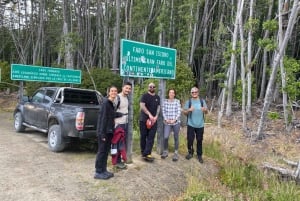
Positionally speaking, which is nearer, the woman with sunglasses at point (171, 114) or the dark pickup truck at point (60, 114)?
the dark pickup truck at point (60, 114)

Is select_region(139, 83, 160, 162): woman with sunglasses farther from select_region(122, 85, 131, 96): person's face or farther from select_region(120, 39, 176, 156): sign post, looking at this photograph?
select_region(122, 85, 131, 96): person's face

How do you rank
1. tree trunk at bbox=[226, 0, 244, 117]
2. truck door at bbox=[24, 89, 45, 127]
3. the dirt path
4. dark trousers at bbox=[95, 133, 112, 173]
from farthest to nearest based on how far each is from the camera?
1. tree trunk at bbox=[226, 0, 244, 117]
2. truck door at bbox=[24, 89, 45, 127]
3. dark trousers at bbox=[95, 133, 112, 173]
4. the dirt path

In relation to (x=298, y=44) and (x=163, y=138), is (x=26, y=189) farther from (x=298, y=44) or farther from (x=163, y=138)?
(x=298, y=44)

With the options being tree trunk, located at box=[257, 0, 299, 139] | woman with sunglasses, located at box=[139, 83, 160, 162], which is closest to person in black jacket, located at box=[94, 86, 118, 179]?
woman with sunglasses, located at box=[139, 83, 160, 162]

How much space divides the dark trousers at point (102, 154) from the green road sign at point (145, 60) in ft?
4.96

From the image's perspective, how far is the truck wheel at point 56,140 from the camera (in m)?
8.00

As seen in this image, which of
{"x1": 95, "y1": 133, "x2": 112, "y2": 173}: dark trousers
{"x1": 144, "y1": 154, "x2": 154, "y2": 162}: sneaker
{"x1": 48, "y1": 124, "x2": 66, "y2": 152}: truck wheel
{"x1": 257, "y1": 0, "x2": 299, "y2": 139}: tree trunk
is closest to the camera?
{"x1": 95, "y1": 133, "x2": 112, "y2": 173}: dark trousers

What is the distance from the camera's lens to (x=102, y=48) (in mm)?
29109

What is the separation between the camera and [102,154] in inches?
243

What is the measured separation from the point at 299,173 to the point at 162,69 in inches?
157

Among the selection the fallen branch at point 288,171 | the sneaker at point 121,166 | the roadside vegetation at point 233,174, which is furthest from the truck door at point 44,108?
the fallen branch at point 288,171

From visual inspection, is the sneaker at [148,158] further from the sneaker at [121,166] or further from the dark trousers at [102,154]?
the dark trousers at [102,154]

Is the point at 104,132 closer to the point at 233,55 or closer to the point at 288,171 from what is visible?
the point at 288,171

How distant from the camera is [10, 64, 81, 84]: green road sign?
39.2ft
